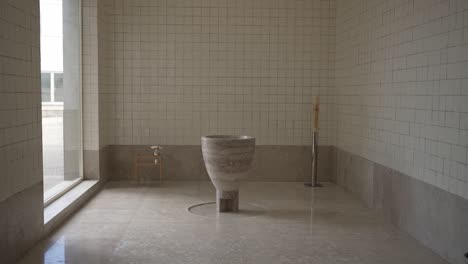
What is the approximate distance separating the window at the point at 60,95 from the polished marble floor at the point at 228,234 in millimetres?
476

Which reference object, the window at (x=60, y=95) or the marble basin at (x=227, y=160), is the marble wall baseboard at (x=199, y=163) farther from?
the marble basin at (x=227, y=160)

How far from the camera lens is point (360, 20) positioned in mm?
6508

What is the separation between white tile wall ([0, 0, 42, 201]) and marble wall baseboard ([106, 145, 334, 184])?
120 inches

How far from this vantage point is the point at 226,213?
5.65 meters

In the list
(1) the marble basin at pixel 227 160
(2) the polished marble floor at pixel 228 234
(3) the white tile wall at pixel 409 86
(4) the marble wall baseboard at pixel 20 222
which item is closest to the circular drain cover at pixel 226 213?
(2) the polished marble floor at pixel 228 234

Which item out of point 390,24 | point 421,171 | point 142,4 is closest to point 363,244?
point 421,171

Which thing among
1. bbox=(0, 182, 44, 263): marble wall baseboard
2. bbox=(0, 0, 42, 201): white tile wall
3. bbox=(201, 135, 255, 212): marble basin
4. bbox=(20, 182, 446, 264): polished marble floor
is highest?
bbox=(0, 0, 42, 201): white tile wall

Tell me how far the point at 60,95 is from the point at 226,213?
7.33 feet

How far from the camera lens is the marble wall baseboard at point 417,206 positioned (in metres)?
4.01

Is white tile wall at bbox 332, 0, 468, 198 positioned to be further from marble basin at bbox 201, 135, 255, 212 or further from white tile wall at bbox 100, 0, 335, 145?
marble basin at bbox 201, 135, 255, 212

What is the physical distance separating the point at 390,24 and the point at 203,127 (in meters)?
3.16

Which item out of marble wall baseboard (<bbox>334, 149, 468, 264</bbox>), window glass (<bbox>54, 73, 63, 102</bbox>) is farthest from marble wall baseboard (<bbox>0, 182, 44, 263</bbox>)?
marble wall baseboard (<bbox>334, 149, 468, 264</bbox>)

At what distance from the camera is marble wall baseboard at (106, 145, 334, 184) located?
760 cm

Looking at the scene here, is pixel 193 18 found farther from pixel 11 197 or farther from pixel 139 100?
pixel 11 197
